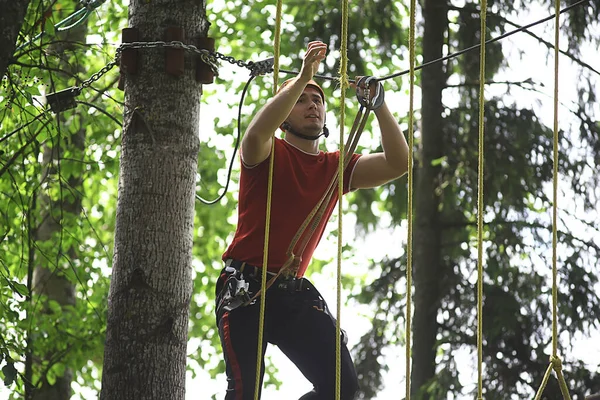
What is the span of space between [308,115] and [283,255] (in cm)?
55

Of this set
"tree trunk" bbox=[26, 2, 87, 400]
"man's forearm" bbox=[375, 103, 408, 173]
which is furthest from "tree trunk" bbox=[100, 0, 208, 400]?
"tree trunk" bbox=[26, 2, 87, 400]

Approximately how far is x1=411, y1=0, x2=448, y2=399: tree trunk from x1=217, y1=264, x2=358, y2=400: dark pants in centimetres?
433

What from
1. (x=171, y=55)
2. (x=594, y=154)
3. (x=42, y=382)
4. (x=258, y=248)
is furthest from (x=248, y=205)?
(x=594, y=154)

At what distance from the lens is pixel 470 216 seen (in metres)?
8.12

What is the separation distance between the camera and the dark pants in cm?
334

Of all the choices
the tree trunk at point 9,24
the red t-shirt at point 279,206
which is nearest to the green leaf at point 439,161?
the red t-shirt at point 279,206

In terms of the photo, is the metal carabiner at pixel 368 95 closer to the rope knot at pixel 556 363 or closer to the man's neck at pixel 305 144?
the man's neck at pixel 305 144

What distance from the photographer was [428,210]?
799cm

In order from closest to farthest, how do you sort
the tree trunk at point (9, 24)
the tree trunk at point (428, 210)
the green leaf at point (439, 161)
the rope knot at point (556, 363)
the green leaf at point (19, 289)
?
1. the tree trunk at point (9, 24)
2. the rope knot at point (556, 363)
3. the green leaf at point (19, 289)
4. the tree trunk at point (428, 210)
5. the green leaf at point (439, 161)

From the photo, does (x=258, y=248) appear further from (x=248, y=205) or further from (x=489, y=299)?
(x=489, y=299)

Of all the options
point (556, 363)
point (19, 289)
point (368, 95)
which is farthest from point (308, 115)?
point (19, 289)

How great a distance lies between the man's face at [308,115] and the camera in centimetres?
367

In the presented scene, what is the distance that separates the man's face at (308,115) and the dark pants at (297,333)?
582 millimetres

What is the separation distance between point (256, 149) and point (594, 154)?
4.94 meters
